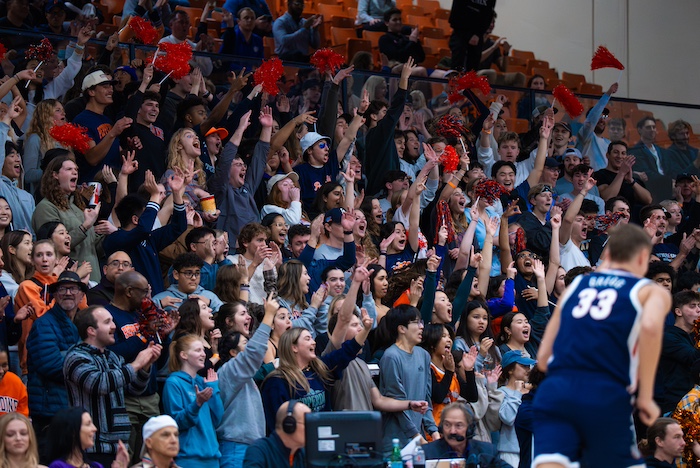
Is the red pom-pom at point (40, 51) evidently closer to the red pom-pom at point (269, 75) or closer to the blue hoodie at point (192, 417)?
the red pom-pom at point (269, 75)

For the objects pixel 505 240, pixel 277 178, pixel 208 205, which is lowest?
pixel 505 240

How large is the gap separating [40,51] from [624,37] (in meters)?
10.6

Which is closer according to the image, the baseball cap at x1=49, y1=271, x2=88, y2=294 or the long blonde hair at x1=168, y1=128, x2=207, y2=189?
the baseball cap at x1=49, y1=271, x2=88, y2=294

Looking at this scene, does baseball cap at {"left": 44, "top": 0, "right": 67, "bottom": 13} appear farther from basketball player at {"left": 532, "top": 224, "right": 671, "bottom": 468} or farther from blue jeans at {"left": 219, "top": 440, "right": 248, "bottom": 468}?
basketball player at {"left": 532, "top": 224, "right": 671, "bottom": 468}

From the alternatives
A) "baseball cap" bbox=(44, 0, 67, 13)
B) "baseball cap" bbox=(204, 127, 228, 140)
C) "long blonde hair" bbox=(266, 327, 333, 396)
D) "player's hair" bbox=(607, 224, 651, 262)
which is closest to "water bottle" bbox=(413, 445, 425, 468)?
"long blonde hair" bbox=(266, 327, 333, 396)

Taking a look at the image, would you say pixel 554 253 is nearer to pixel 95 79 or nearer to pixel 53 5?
pixel 95 79

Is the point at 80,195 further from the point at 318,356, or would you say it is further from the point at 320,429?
the point at 320,429

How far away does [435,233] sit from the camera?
11.9 meters

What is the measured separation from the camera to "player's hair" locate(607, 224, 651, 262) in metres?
5.63

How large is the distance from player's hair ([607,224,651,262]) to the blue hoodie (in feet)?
9.83

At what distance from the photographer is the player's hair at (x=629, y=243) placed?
5.63m

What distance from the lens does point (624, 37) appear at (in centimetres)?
1917

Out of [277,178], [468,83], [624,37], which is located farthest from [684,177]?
[277,178]

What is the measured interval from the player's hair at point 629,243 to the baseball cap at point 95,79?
666 cm
